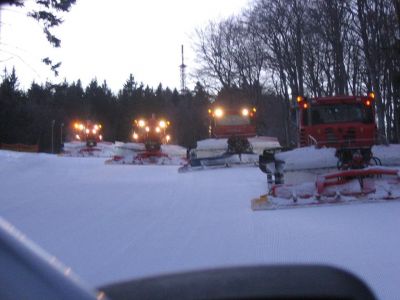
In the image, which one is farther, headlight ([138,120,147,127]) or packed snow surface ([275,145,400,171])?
headlight ([138,120,147,127])

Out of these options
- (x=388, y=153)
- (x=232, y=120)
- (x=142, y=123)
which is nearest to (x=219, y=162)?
(x=232, y=120)

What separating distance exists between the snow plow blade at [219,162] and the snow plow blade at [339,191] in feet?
38.9

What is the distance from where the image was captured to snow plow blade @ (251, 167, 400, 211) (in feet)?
38.0

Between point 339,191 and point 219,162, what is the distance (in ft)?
42.7

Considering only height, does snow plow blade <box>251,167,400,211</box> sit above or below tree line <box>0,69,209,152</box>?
below

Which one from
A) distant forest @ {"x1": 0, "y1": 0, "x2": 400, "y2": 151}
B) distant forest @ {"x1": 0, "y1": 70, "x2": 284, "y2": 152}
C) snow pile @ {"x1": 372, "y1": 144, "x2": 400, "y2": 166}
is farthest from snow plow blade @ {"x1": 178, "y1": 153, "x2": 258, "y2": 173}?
distant forest @ {"x1": 0, "y1": 70, "x2": 284, "y2": 152}

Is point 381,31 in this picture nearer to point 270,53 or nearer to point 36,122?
point 270,53

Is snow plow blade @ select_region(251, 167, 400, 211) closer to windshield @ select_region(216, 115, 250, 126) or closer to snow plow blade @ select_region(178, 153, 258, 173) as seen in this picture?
snow plow blade @ select_region(178, 153, 258, 173)

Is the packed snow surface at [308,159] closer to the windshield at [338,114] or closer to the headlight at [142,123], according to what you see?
the windshield at [338,114]

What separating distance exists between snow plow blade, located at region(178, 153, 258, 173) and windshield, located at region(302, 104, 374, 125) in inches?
302

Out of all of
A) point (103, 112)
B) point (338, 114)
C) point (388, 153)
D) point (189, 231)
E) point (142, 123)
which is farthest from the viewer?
point (103, 112)

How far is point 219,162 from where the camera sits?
24812 millimetres

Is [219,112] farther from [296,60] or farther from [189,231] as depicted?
[189,231]

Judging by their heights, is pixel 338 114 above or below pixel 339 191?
above
